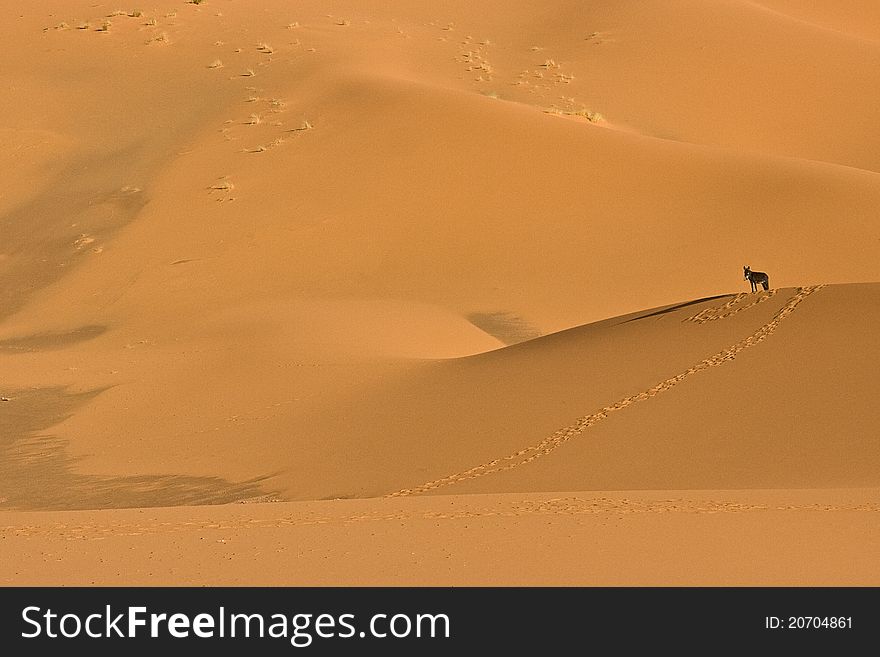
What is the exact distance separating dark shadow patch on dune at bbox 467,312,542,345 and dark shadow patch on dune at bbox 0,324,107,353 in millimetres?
6177

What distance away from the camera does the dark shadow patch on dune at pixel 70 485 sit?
42.7 ft

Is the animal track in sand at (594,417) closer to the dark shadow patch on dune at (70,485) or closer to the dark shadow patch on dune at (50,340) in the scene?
the dark shadow patch on dune at (70,485)

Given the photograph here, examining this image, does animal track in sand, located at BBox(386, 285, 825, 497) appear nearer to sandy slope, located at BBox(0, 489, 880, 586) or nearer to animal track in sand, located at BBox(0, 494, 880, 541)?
sandy slope, located at BBox(0, 489, 880, 586)

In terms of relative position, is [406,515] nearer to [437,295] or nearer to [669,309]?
[669,309]

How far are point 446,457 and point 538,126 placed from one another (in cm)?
1452

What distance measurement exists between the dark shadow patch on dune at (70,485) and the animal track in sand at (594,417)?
1926mm

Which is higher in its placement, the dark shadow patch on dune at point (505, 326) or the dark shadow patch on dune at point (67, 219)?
the dark shadow patch on dune at point (67, 219)

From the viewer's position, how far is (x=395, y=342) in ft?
60.9

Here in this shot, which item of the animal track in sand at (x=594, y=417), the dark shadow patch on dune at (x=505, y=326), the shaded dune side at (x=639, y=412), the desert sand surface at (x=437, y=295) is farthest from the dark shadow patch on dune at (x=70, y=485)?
the dark shadow patch on dune at (x=505, y=326)

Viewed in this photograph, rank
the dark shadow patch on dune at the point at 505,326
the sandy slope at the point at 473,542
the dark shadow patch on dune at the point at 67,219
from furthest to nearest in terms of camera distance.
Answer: the dark shadow patch on dune at the point at 67,219 < the dark shadow patch on dune at the point at 505,326 < the sandy slope at the point at 473,542

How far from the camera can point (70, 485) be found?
44.9ft

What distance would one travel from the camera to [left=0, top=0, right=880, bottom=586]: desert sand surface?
922 cm

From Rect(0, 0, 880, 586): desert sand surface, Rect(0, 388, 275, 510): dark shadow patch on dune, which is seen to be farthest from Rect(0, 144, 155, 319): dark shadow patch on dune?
Rect(0, 388, 275, 510): dark shadow patch on dune

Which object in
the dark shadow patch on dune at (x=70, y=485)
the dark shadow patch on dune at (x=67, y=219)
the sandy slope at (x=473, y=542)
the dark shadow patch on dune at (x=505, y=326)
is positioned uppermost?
the dark shadow patch on dune at (x=67, y=219)
